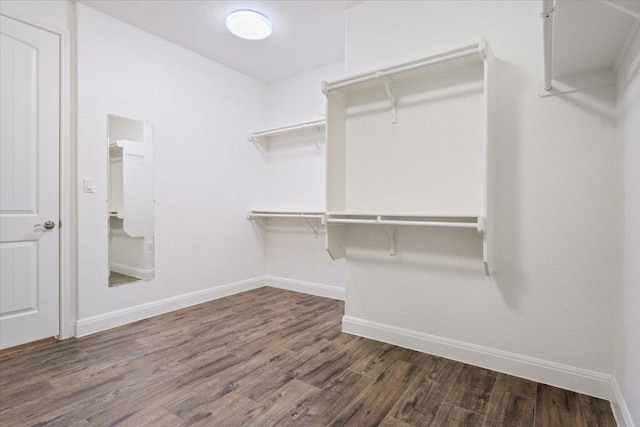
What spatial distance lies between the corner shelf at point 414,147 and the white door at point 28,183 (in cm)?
210

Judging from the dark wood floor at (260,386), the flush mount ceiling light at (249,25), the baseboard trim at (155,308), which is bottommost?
the dark wood floor at (260,386)

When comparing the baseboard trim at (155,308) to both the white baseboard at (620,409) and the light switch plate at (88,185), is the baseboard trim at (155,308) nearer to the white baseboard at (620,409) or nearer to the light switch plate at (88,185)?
the light switch plate at (88,185)

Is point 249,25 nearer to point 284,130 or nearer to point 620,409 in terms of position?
point 284,130

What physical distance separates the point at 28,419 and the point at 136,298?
1404 mm

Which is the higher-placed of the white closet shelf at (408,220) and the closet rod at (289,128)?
the closet rod at (289,128)

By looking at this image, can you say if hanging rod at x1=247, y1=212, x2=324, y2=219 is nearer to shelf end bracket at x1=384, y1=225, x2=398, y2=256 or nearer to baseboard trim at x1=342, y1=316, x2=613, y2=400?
shelf end bracket at x1=384, y1=225, x2=398, y2=256

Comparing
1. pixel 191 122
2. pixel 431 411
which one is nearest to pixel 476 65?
pixel 431 411

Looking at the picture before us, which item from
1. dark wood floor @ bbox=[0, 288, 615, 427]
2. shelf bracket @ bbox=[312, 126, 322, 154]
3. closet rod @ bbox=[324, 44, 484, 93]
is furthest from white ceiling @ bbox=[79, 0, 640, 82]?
dark wood floor @ bbox=[0, 288, 615, 427]

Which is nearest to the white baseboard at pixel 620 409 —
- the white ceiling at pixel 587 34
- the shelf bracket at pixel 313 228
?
the white ceiling at pixel 587 34

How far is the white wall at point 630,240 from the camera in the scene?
133cm

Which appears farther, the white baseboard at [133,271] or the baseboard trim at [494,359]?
the white baseboard at [133,271]

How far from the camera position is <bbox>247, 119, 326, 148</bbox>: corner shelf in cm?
347

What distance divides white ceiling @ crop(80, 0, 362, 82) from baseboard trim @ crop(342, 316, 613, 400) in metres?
2.53

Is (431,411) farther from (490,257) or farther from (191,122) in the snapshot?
(191,122)
